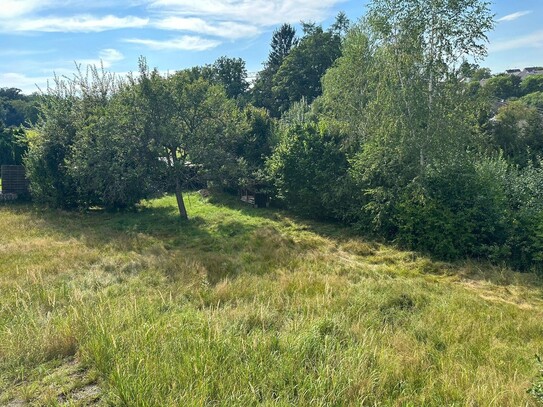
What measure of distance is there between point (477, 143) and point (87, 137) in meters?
13.5

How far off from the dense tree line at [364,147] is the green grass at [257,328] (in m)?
1.73

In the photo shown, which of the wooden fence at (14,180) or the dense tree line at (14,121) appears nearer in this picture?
the wooden fence at (14,180)

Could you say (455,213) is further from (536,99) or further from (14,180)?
(536,99)

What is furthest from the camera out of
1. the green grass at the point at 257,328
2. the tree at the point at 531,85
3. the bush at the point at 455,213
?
the tree at the point at 531,85

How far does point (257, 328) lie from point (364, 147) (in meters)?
9.05

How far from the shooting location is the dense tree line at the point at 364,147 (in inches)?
381

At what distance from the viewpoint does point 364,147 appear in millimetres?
12047

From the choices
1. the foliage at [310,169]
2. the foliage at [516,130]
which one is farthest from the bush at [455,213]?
the foliage at [516,130]

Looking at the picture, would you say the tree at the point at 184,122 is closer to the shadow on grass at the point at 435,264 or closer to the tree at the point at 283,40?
the shadow on grass at the point at 435,264

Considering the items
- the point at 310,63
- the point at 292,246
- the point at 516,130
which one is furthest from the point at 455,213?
the point at 310,63

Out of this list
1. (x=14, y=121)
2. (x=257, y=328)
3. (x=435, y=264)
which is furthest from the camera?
(x=14, y=121)

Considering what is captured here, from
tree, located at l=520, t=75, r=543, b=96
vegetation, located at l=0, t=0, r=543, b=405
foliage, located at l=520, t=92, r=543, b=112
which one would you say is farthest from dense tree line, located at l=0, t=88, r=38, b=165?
tree, located at l=520, t=75, r=543, b=96

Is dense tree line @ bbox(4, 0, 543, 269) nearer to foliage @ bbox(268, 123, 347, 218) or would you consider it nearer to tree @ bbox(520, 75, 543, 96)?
foliage @ bbox(268, 123, 347, 218)

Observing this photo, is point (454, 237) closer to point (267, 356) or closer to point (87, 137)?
point (267, 356)
